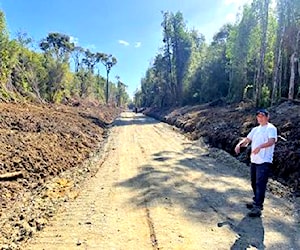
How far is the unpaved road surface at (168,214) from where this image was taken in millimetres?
5148

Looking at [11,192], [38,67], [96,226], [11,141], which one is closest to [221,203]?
[96,226]

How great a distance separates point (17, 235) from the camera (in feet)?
18.3

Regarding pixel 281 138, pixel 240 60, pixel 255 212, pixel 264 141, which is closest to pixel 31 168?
pixel 255 212

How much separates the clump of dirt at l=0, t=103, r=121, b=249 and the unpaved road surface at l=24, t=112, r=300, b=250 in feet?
1.59

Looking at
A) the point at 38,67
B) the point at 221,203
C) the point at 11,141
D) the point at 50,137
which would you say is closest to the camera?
the point at 221,203

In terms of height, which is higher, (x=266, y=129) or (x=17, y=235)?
(x=266, y=129)

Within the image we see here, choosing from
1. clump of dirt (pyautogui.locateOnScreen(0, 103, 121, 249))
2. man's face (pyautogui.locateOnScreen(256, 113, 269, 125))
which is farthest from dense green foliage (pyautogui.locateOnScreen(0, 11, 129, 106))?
man's face (pyautogui.locateOnScreen(256, 113, 269, 125))

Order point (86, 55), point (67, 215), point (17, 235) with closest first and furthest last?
point (17, 235) < point (67, 215) < point (86, 55)

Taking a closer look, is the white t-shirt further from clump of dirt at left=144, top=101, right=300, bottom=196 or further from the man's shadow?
clump of dirt at left=144, top=101, right=300, bottom=196

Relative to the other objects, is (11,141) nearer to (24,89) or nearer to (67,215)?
(67,215)

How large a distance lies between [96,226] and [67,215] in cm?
95

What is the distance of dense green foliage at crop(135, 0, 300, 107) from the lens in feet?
72.2

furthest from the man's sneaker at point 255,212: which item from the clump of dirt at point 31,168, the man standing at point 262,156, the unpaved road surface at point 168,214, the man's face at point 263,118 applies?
the clump of dirt at point 31,168

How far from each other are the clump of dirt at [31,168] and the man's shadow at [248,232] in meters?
3.22
